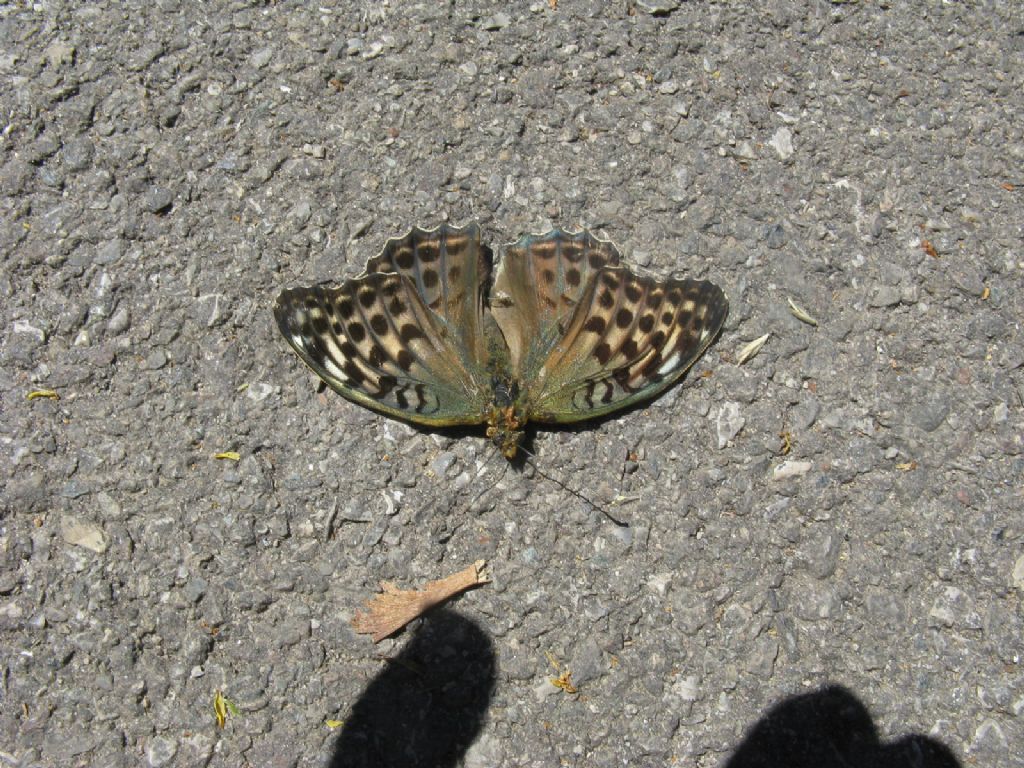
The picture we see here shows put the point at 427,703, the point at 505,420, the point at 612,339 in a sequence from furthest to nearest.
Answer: the point at 612,339 → the point at 505,420 → the point at 427,703

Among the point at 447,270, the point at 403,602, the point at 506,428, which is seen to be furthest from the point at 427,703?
the point at 447,270

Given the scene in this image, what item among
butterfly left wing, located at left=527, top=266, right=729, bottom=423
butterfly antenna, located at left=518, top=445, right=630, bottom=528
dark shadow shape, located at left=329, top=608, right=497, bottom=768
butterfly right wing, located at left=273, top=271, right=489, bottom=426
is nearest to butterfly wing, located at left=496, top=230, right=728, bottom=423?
butterfly left wing, located at left=527, top=266, right=729, bottom=423

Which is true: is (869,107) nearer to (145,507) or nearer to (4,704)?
(145,507)

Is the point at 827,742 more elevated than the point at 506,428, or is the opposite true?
the point at 506,428

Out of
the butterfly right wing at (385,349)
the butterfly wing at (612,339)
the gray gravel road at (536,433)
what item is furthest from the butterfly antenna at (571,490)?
the butterfly right wing at (385,349)

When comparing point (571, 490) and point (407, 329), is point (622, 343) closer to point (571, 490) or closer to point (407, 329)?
point (571, 490)

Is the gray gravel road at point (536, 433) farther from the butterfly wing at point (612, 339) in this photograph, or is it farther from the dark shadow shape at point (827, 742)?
the butterfly wing at point (612, 339)

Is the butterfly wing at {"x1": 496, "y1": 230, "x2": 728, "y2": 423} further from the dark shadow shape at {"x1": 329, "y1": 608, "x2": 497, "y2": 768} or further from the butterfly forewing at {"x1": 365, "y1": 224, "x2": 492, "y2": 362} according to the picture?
the dark shadow shape at {"x1": 329, "y1": 608, "x2": 497, "y2": 768}
